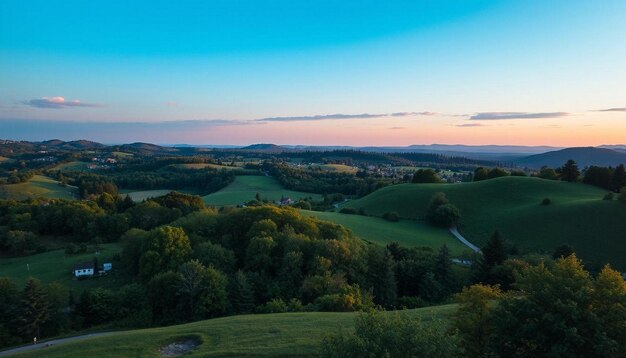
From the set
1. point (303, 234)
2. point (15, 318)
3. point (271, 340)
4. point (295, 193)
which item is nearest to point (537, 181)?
point (303, 234)

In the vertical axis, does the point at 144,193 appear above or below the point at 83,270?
above

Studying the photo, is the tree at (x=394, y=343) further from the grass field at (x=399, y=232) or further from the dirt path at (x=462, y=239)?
the dirt path at (x=462, y=239)

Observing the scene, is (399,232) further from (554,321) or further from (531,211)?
(554,321)

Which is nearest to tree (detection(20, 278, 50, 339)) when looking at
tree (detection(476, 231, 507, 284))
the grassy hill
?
tree (detection(476, 231, 507, 284))

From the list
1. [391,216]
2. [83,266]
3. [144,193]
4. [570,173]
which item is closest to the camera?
[83,266]

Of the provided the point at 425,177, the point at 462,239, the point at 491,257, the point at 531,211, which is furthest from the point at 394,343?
the point at 425,177

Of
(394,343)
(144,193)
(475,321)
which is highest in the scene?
(394,343)
